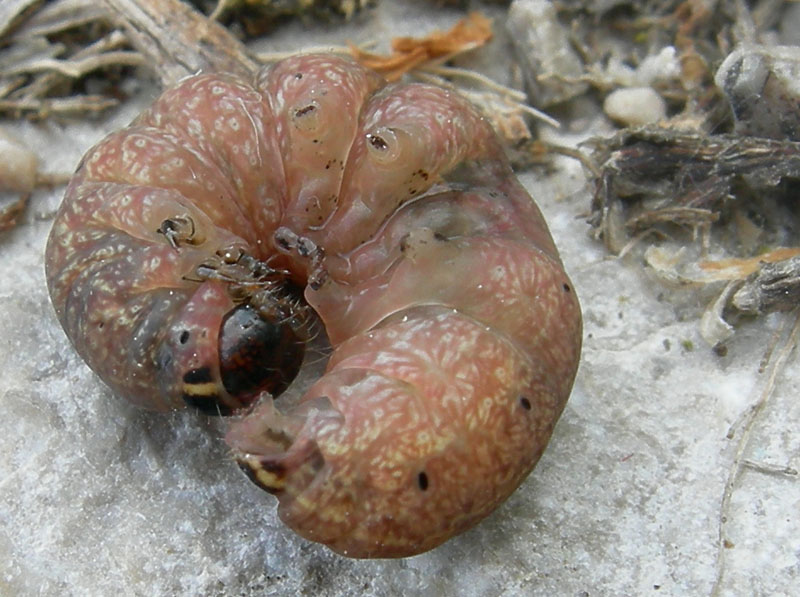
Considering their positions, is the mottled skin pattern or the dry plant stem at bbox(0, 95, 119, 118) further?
the dry plant stem at bbox(0, 95, 119, 118)

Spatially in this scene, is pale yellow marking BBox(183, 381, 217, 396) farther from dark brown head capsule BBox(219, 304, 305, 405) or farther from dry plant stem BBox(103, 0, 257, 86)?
dry plant stem BBox(103, 0, 257, 86)

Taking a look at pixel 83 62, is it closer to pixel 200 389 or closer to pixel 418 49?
pixel 418 49

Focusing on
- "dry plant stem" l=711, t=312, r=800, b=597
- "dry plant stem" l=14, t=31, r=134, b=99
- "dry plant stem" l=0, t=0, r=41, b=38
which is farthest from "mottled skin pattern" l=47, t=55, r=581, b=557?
"dry plant stem" l=0, t=0, r=41, b=38

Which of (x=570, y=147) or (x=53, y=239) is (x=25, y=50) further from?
(x=570, y=147)

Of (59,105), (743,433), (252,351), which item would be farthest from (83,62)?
(743,433)

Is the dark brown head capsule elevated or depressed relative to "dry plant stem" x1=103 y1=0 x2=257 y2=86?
depressed

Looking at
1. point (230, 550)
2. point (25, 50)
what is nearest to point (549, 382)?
point (230, 550)

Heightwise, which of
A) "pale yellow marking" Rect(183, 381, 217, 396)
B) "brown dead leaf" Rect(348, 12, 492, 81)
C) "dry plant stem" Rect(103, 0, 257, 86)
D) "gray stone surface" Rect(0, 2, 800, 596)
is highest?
"dry plant stem" Rect(103, 0, 257, 86)

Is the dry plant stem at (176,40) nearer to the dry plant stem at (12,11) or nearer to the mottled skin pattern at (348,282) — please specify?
the dry plant stem at (12,11)

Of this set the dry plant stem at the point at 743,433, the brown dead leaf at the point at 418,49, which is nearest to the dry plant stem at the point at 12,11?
the brown dead leaf at the point at 418,49
